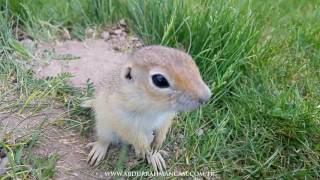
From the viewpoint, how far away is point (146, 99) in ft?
9.32

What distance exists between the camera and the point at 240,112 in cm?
364

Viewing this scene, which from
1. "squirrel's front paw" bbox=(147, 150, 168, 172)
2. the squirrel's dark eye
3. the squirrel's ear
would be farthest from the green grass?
the squirrel's dark eye

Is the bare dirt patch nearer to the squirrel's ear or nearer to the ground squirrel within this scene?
the ground squirrel

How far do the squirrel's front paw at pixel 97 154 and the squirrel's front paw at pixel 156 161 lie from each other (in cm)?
26

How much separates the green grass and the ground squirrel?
22 centimetres

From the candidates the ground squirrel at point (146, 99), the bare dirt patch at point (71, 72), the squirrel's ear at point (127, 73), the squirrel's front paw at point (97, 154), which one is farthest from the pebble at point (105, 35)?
the squirrel's ear at point (127, 73)

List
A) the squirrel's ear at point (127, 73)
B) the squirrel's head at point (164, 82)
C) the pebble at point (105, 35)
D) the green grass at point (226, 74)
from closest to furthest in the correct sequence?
the squirrel's head at point (164, 82) → the squirrel's ear at point (127, 73) → the green grass at point (226, 74) → the pebble at point (105, 35)

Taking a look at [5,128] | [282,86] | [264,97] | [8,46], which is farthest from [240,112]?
[8,46]

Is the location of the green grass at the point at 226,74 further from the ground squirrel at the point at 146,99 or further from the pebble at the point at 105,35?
the ground squirrel at the point at 146,99

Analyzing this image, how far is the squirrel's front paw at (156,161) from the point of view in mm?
3260

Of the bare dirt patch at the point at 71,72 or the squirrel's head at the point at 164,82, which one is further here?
the bare dirt patch at the point at 71,72

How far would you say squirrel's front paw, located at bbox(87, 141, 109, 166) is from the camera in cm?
329

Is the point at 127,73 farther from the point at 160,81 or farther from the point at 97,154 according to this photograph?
the point at 97,154

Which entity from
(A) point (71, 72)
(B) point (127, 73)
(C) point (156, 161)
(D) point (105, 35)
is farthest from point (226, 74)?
(D) point (105, 35)
